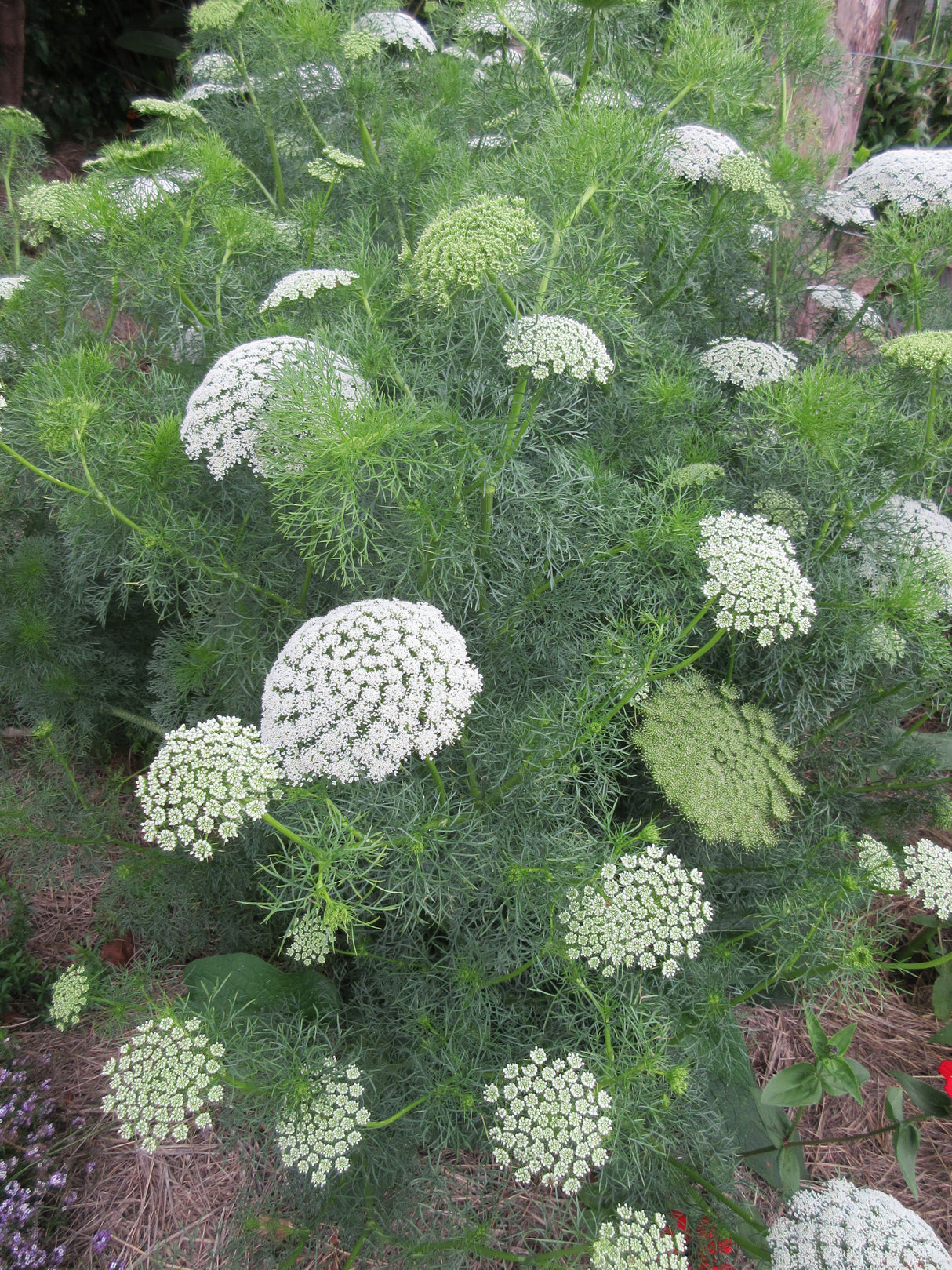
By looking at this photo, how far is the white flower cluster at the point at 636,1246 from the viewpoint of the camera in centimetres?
180

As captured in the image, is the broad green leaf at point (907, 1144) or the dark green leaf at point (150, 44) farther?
the dark green leaf at point (150, 44)

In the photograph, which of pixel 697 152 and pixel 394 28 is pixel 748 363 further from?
pixel 394 28

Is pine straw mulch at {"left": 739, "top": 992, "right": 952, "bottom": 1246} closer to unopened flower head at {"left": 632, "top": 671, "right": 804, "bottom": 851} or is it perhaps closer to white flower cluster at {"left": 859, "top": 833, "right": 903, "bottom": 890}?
white flower cluster at {"left": 859, "top": 833, "right": 903, "bottom": 890}

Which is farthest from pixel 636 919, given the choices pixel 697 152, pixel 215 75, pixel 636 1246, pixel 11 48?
pixel 11 48

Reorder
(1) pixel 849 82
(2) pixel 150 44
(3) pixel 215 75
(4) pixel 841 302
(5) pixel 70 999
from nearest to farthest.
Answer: (5) pixel 70 999
(4) pixel 841 302
(3) pixel 215 75
(1) pixel 849 82
(2) pixel 150 44

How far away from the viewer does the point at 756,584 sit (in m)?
2.18

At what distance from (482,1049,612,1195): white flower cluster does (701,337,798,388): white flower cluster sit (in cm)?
261

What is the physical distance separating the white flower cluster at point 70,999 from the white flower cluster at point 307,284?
2.48 m

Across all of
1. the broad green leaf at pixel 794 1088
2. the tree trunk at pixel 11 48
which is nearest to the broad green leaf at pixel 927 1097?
the broad green leaf at pixel 794 1088

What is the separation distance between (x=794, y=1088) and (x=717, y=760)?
96 cm

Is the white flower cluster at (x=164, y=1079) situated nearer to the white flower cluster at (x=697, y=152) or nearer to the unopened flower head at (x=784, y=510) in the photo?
the unopened flower head at (x=784, y=510)

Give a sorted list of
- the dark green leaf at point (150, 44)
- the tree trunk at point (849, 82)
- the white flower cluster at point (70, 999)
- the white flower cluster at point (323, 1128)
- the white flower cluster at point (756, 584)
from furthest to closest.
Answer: the dark green leaf at point (150, 44) < the tree trunk at point (849, 82) < the white flower cluster at point (70, 999) < the white flower cluster at point (756, 584) < the white flower cluster at point (323, 1128)

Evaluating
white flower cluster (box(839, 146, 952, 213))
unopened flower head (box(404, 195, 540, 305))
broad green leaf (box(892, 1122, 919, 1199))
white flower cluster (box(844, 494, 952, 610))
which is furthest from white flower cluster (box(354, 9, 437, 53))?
broad green leaf (box(892, 1122, 919, 1199))

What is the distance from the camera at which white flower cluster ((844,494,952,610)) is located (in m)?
2.87
